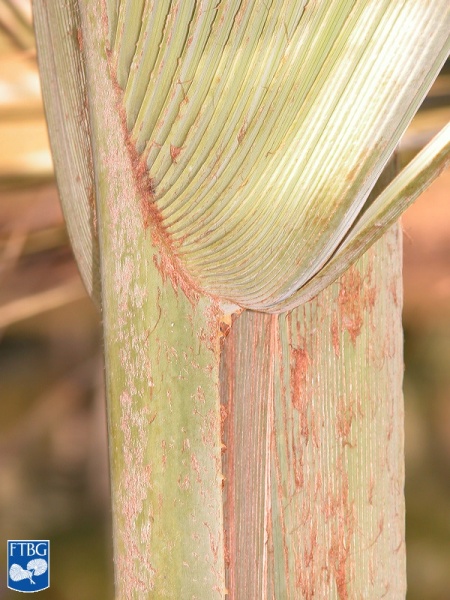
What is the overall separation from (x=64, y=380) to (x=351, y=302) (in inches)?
23.5

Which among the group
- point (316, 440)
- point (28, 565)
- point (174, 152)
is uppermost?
point (174, 152)

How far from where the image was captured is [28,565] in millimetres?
874

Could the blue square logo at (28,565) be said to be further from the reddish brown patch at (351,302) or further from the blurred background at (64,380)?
the reddish brown patch at (351,302)

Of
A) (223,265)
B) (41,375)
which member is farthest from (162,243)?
(41,375)

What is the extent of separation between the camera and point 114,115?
31 cm

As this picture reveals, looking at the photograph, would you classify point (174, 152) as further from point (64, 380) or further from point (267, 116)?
point (64, 380)

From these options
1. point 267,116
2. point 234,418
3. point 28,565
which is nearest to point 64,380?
point 28,565

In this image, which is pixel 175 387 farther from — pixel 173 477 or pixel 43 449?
pixel 43 449

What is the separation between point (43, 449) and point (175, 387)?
2.14 feet

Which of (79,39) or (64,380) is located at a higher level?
(79,39)

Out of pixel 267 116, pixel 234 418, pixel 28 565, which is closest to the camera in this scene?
pixel 267 116

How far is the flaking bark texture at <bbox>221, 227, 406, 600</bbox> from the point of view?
1.16 feet

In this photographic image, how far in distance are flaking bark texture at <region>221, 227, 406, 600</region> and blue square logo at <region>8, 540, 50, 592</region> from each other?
579mm

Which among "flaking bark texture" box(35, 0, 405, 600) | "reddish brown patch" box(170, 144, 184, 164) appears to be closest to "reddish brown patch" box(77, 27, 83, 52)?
"flaking bark texture" box(35, 0, 405, 600)
